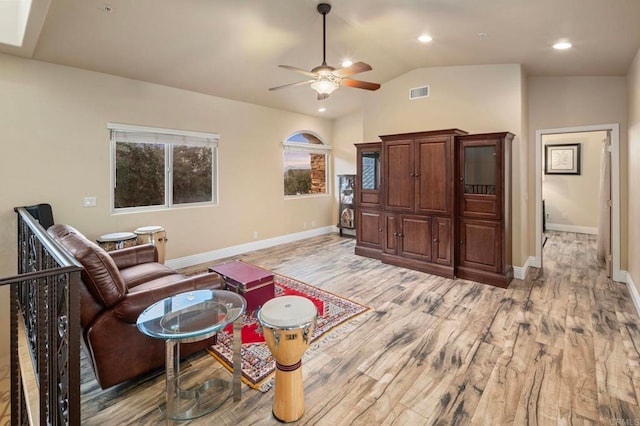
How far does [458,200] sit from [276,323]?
363 centimetres

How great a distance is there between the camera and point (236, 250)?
601 centimetres

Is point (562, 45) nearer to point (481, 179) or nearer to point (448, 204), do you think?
point (481, 179)

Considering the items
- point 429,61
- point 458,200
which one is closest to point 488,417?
point 458,200

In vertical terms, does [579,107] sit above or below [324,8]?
below

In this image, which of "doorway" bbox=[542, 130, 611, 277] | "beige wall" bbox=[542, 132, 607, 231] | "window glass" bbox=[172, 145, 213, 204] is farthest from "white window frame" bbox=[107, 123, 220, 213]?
"beige wall" bbox=[542, 132, 607, 231]

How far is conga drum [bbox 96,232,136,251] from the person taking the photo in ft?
13.1

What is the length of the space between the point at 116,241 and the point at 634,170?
252 inches

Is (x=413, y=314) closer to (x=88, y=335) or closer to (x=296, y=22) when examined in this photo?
(x=88, y=335)

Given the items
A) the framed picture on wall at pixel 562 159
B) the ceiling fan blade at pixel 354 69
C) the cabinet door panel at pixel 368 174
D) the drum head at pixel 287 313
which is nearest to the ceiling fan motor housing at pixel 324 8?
the ceiling fan blade at pixel 354 69

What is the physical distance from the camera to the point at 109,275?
2.16 metres

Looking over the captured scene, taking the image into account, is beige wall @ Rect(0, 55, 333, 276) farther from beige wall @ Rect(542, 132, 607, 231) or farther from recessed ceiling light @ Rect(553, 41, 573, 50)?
beige wall @ Rect(542, 132, 607, 231)

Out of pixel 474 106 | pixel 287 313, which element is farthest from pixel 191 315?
pixel 474 106

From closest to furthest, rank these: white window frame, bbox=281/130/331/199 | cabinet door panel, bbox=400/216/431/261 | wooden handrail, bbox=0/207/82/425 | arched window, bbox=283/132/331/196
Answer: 1. wooden handrail, bbox=0/207/82/425
2. cabinet door panel, bbox=400/216/431/261
3. white window frame, bbox=281/130/331/199
4. arched window, bbox=283/132/331/196

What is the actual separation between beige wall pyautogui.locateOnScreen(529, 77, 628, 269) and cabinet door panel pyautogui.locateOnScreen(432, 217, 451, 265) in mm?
1598
